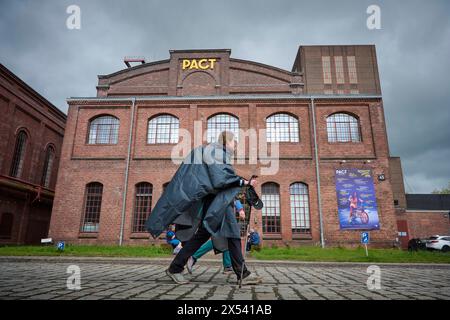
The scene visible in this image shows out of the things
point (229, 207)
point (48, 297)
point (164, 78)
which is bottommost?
point (48, 297)

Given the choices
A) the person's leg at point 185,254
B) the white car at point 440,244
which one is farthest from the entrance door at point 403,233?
the person's leg at point 185,254

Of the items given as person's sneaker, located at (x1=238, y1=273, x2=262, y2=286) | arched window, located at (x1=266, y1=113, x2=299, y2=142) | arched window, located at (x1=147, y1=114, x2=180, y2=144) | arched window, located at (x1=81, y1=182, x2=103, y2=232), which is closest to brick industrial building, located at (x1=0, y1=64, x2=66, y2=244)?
arched window, located at (x1=81, y1=182, x2=103, y2=232)

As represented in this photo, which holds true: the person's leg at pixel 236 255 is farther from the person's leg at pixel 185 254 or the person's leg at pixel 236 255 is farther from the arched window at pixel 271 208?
the arched window at pixel 271 208

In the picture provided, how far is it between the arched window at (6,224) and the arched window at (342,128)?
19.5 m

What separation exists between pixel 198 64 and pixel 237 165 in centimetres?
932

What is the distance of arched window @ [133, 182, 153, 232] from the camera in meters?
15.7

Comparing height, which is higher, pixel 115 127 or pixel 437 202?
pixel 115 127

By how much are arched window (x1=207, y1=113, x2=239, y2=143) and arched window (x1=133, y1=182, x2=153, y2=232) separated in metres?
4.64

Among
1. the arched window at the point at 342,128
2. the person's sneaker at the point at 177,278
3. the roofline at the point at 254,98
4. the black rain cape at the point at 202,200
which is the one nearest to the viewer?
the black rain cape at the point at 202,200

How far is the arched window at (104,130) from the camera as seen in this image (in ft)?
56.0

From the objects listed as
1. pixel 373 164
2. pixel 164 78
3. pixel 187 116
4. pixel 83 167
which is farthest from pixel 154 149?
pixel 373 164
